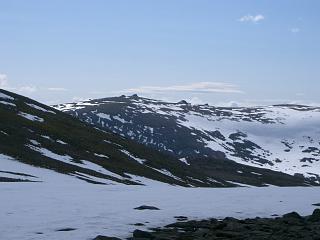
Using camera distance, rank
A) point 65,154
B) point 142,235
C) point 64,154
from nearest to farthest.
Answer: point 142,235 → point 64,154 → point 65,154

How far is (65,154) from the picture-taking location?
63.8 m

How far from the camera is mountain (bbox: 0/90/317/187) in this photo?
154 ft

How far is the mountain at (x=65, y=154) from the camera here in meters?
47.0

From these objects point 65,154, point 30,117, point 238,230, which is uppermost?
point 30,117

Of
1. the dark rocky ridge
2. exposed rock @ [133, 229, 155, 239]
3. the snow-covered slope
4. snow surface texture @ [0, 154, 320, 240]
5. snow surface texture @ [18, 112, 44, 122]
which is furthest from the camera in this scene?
snow surface texture @ [18, 112, 44, 122]

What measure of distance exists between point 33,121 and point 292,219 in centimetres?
7341

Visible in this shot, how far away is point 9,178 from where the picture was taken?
3512 centimetres

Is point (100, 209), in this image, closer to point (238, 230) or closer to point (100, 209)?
point (100, 209)

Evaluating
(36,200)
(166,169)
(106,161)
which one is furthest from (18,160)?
(166,169)

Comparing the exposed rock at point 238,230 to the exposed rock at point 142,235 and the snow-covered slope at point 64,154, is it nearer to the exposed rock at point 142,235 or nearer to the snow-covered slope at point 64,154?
the exposed rock at point 142,235

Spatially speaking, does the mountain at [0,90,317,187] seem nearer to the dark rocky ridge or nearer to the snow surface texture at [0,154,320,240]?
the snow surface texture at [0,154,320,240]

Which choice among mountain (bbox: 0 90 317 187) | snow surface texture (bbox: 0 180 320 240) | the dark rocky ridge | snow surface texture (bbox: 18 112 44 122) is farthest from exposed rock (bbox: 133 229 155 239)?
snow surface texture (bbox: 18 112 44 122)

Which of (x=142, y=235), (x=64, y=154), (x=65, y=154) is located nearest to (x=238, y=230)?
(x=142, y=235)

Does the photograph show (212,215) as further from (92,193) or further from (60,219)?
(92,193)
